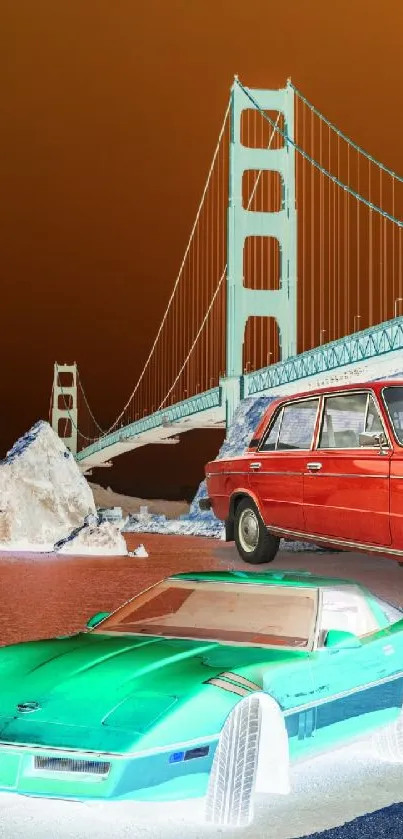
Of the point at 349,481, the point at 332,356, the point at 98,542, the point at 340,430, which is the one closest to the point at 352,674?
the point at 349,481

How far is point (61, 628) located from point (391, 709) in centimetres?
471

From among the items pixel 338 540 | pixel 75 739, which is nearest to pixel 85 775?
pixel 75 739

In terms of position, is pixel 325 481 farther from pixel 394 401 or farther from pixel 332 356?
pixel 332 356

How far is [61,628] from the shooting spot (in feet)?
32.6

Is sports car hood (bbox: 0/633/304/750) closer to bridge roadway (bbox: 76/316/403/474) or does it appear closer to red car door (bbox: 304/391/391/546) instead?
red car door (bbox: 304/391/391/546)

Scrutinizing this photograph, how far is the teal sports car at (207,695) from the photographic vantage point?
4.23m

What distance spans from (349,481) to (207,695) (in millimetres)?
5290

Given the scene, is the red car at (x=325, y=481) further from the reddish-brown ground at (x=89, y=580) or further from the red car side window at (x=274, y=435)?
the reddish-brown ground at (x=89, y=580)

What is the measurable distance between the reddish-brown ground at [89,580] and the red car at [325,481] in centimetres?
70

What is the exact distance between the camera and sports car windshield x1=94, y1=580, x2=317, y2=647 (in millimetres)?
5379

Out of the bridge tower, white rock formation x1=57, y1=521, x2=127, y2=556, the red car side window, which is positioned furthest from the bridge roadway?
the red car side window

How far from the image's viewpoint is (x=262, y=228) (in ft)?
206

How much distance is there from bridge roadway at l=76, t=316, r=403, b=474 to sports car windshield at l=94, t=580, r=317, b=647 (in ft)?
135

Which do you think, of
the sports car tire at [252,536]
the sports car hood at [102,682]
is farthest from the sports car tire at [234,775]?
the sports car tire at [252,536]
